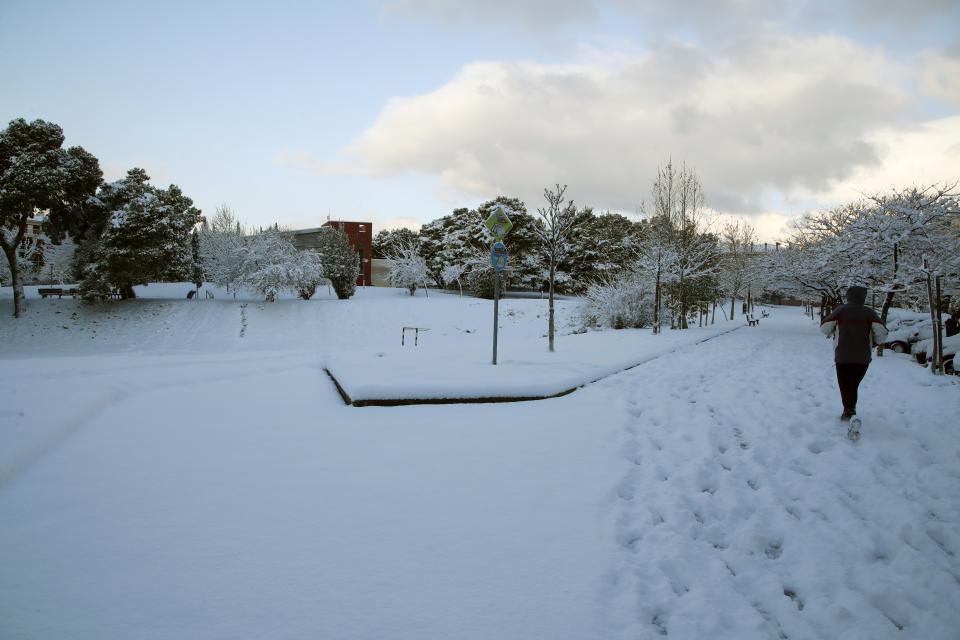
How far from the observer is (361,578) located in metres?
2.99

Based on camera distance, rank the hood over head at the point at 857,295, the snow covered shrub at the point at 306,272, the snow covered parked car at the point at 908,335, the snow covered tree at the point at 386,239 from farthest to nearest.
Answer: the snow covered tree at the point at 386,239 < the snow covered shrub at the point at 306,272 < the snow covered parked car at the point at 908,335 < the hood over head at the point at 857,295

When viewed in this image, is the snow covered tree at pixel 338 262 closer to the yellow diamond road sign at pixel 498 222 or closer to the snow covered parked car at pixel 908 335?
the yellow diamond road sign at pixel 498 222

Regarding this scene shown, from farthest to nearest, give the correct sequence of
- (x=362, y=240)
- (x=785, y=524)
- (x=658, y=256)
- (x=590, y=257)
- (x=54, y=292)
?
1. (x=362, y=240)
2. (x=590, y=257)
3. (x=54, y=292)
4. (x=658, y=256)
5. (x=785, y=524)

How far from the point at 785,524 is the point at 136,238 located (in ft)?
119

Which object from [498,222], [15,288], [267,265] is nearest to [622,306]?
[498,222]

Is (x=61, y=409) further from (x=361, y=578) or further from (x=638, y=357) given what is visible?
(x=638, y=357)

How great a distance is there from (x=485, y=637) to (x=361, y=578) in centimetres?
88

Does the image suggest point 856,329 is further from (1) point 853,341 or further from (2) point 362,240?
(2) point 362,240

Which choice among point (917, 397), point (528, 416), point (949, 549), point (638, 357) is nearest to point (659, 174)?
point (638, 357)

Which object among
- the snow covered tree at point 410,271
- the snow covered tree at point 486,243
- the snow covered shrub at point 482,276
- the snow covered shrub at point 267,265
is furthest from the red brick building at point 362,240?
the snow covered shrub at point 267,265

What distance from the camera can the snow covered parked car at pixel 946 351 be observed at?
39.7ft

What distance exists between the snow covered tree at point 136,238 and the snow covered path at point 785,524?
33.8m

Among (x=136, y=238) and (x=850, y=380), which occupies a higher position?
(x=136, y=238)

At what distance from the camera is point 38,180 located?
93.2 ft
